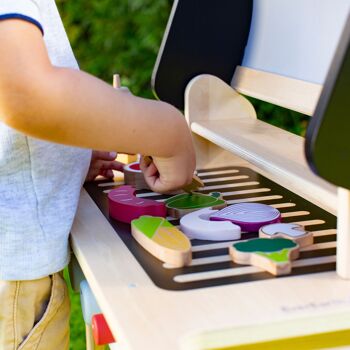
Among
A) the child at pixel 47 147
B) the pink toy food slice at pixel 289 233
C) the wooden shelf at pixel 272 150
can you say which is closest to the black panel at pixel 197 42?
the wooden shelf at pixel 272 150

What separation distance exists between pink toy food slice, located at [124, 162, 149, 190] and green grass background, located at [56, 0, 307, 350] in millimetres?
1853

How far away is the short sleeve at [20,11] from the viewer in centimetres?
94

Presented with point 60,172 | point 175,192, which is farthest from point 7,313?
point 175,192

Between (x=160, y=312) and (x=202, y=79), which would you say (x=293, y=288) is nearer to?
(x=160, y=312)

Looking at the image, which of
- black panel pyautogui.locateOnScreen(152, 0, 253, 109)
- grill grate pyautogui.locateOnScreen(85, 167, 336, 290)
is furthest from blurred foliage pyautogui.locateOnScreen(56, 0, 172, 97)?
grill grate pyautogui.locateOnScreen(85, 167, 336, 290)

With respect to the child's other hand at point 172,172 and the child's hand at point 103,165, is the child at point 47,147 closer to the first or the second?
the child's other hand at point 172,172

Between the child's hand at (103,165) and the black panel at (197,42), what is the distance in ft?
0.76

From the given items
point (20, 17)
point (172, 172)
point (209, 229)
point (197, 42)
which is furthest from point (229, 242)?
point (197, 42)

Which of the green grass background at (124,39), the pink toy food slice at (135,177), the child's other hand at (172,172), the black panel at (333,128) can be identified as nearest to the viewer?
the black panel at (333,128)

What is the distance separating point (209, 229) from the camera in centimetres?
109

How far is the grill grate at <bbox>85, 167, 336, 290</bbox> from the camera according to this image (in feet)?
3.13

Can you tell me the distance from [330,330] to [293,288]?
86 millimetres

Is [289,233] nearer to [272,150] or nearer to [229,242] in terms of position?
[229,242]

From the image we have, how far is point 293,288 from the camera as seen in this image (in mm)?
911
